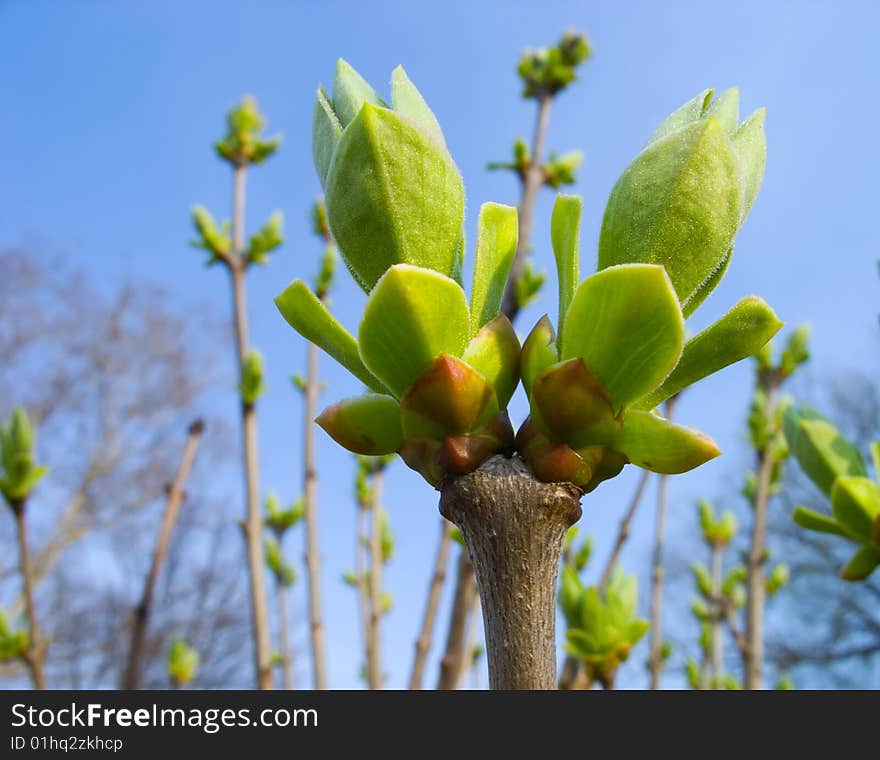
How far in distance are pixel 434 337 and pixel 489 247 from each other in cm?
9

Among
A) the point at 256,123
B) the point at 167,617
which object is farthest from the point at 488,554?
the point at 167,617

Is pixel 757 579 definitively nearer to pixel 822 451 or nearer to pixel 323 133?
pixel 822 451

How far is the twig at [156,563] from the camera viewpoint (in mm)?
1294

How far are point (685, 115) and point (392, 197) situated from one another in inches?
6.7

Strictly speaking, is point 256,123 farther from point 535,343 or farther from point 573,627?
point 535,343

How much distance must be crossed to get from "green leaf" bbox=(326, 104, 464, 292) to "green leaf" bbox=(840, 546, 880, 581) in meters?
0.52

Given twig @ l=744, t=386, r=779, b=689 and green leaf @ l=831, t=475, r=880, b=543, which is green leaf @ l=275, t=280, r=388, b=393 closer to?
green leaf @ l=831, t=475, r=880, b=543

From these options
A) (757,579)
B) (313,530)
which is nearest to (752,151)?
(313,530)

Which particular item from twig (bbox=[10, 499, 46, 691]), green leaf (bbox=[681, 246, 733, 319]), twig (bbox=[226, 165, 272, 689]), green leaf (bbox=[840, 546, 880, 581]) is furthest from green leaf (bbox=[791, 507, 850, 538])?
twig (bbox=[10, 499, 46, 691])

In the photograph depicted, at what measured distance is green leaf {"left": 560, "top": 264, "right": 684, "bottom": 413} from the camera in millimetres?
347

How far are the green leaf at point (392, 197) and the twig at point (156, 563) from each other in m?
1.03

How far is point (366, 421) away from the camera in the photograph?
1.36 feet

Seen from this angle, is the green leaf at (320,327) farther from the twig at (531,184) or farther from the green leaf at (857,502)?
the twig at (531,184)

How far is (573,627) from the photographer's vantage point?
86 centimetres
